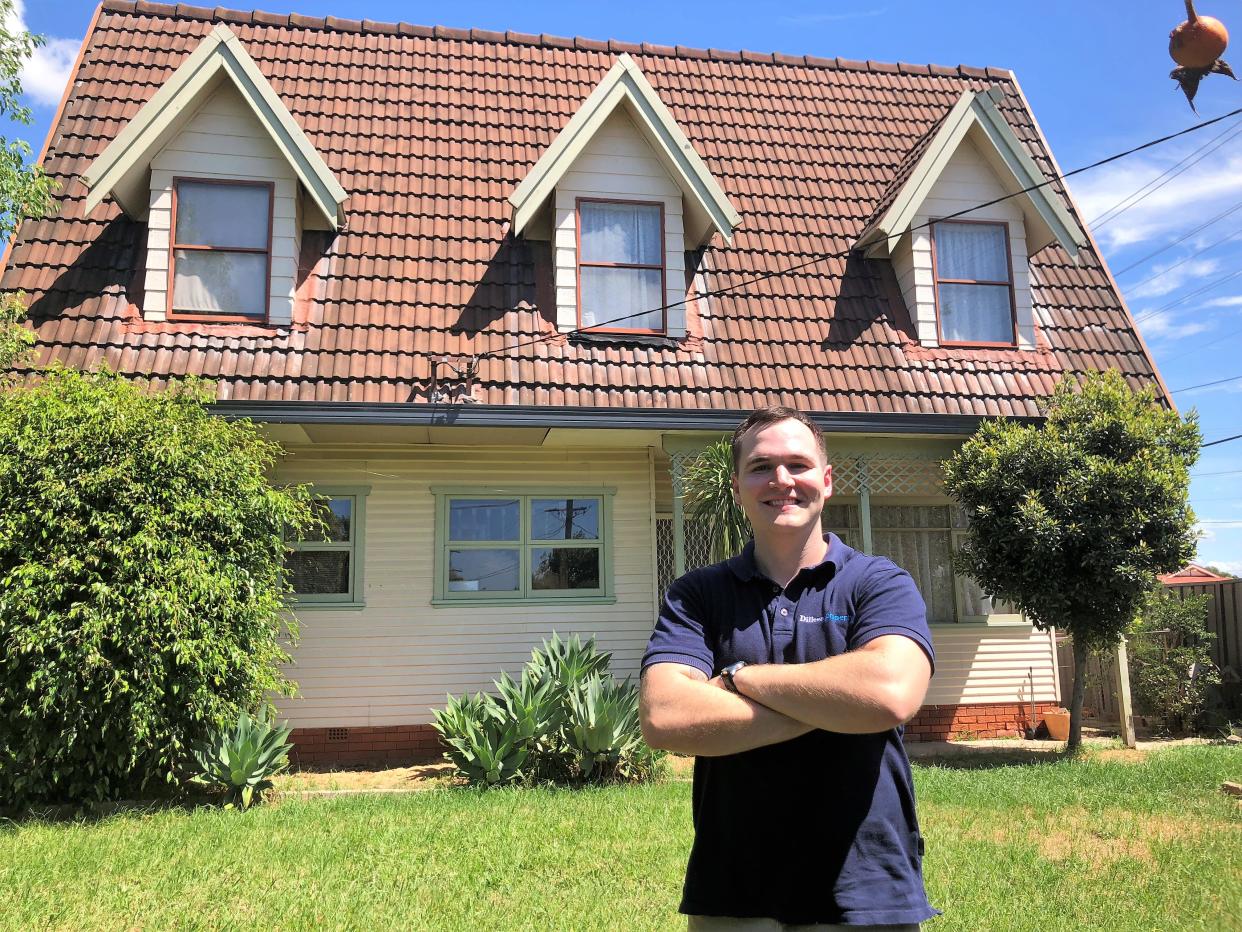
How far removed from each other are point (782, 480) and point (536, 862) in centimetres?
437

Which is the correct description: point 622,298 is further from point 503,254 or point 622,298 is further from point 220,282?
point 220,282

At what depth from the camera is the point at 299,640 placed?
394 inches

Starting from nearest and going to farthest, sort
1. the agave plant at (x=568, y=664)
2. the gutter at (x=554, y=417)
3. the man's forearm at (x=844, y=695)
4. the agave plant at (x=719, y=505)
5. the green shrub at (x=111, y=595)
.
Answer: the man's forearm at (x=844, y=695) → the green shrub at (x=111, y=595) → the agave plant at (x=568, y=664) → the gutter at (x=554, y=417) → the agave plant at (x=719, y=505)

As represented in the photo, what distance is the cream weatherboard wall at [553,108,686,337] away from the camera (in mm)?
10547

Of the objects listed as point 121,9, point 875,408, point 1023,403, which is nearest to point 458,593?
point 875,408

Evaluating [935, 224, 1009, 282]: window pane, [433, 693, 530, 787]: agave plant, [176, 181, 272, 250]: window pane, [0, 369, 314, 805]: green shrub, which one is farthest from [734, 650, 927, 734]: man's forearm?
[935, 224, 1009, 282]: window pane

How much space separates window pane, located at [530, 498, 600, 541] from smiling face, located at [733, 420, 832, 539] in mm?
8368

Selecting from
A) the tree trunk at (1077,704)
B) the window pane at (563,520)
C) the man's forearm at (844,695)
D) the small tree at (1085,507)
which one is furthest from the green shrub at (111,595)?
the tree trunk at (1077,704)

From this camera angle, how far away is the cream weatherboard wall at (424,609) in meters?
10.1

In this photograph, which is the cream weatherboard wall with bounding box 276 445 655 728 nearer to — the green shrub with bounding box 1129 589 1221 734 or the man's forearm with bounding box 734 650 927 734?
the green shrub with bounding box 1129 589 1221 734

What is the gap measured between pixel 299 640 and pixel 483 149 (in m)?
6.32

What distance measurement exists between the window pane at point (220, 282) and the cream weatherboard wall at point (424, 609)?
1.68 m

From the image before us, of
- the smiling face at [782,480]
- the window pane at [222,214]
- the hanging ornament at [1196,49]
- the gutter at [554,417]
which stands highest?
the window pane at [222,214]

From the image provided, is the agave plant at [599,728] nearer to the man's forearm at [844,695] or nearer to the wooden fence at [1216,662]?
the man's forearm at [844,695]
